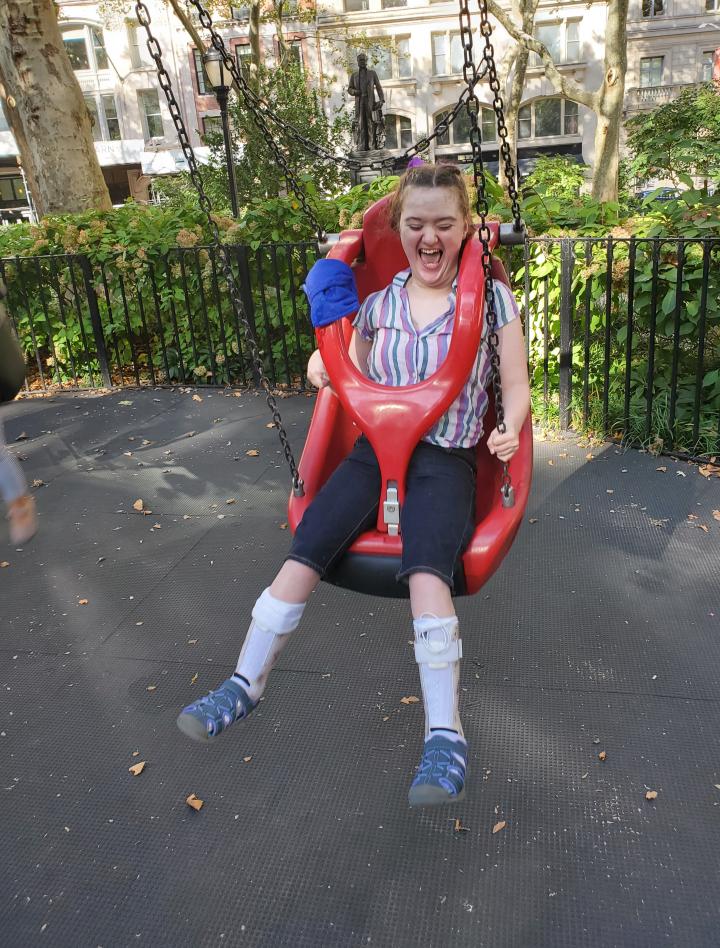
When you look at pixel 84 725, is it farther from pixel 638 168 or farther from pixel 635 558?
pixel 638 168

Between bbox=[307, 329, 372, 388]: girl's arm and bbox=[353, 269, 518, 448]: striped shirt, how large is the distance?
6cm

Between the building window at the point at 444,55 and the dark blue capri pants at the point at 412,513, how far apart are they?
106ft

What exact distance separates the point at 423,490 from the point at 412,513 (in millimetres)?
83

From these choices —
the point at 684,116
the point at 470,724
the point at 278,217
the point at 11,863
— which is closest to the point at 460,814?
the point at 470,724

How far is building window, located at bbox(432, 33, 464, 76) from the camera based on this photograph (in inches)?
1182

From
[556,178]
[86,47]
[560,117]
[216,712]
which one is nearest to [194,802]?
[216,712]

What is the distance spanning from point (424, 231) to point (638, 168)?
11.0m

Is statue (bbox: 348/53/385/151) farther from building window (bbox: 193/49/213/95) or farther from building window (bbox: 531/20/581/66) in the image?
building window (bbox: 193/49/213/95)

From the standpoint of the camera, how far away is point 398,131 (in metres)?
31.6

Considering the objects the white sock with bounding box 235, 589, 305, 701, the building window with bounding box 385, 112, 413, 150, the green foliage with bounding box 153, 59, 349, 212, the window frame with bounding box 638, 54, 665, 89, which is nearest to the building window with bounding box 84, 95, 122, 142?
the building window with bounding box 385, 112, 413, 150

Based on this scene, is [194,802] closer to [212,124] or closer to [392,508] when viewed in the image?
[392,508]

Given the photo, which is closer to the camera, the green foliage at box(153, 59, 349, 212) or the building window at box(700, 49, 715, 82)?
the green foliage at box(153, 59, 349, 212)

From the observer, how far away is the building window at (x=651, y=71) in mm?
29422

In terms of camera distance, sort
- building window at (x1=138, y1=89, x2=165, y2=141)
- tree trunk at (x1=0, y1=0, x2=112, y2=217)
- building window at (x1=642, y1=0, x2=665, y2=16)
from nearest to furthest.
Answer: tree trunk at (x1=0, y1=0, x2=112, y2=217) → building window at (x1=642, y1=0, x2=665, y2=16) → building window at (x1=138, y1=89, x2=165, y2=141)
